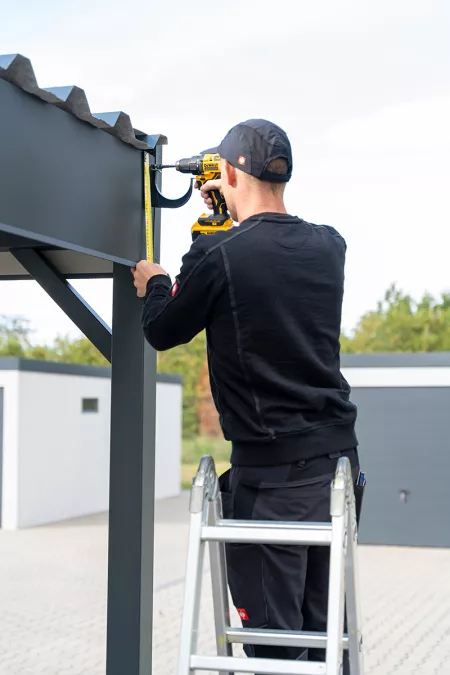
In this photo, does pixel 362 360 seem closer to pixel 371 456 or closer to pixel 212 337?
pixel 371 456

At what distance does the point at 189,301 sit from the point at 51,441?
45.9 ft

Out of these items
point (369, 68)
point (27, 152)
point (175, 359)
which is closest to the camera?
point (27, 152)

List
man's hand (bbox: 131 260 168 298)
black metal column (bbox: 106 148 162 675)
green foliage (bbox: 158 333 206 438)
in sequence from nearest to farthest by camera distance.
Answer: man's hand (bbox: 131 260 168 298), black metal column (bbox: 106 148 162 675), green foliage (bbox: 158 333 206 438)

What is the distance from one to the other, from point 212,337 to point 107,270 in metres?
1.65

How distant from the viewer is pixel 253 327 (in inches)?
114

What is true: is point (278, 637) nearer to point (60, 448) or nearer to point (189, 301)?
point (189, 301)

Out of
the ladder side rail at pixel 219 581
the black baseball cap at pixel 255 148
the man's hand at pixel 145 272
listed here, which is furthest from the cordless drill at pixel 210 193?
the ladder side rail at pixel 219 581

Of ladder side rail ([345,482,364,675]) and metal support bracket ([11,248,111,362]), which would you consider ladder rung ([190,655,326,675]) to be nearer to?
ladder side rail ([345,482,364,675])

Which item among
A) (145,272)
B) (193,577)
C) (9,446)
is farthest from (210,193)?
(9,446)

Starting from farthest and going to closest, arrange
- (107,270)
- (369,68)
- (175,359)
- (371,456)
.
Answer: (369,68), (175,359), (371,456), (107,270)

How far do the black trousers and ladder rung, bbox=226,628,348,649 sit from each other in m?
0.04

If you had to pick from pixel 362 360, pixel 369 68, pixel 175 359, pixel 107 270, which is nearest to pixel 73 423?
pixel 362 360

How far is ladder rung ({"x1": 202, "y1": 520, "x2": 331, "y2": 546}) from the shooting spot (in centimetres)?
262

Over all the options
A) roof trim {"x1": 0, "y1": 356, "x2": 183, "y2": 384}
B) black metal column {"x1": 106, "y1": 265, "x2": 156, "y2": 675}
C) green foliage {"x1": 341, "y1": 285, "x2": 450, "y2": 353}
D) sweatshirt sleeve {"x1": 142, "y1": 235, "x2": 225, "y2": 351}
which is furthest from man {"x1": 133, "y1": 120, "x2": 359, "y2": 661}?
green foliage {"x1": 341, "y1": 285, "x2": 450, "y2": 353}
